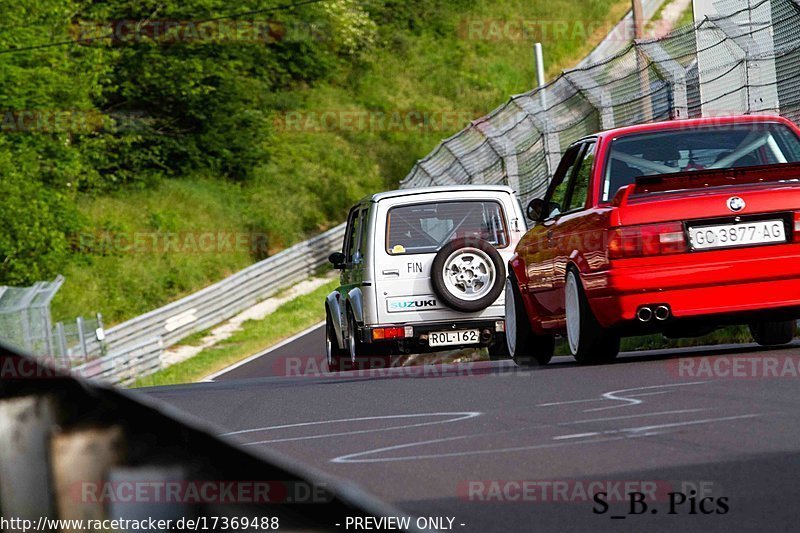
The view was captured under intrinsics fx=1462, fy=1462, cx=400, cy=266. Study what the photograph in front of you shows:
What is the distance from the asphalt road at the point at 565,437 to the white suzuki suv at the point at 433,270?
1.64 meters

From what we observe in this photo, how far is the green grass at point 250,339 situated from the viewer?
28064 millimetres

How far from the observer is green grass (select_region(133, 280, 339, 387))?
92.1ft

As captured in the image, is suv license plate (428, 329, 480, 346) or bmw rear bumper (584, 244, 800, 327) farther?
suv license plate (428, 329, 480, 346)

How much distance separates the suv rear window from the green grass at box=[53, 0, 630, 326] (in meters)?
23.7

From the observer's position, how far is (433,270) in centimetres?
1371

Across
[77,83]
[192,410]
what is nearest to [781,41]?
[192,410]

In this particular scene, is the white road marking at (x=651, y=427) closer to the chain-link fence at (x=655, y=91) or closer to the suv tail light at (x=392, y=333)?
the chain-link fence at (x=655, y=91)

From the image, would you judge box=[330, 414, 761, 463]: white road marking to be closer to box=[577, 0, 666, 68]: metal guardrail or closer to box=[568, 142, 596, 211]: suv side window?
box=[568, 142, 596, 211]: suv side window

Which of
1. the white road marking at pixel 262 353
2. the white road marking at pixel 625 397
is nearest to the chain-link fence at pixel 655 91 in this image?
the white road marking at pixel 625 397

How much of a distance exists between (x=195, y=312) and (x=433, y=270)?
2122 centimetres

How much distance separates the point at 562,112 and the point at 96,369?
1089cm

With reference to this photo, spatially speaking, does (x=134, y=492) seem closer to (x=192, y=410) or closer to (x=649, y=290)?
(x=649, y=290)
